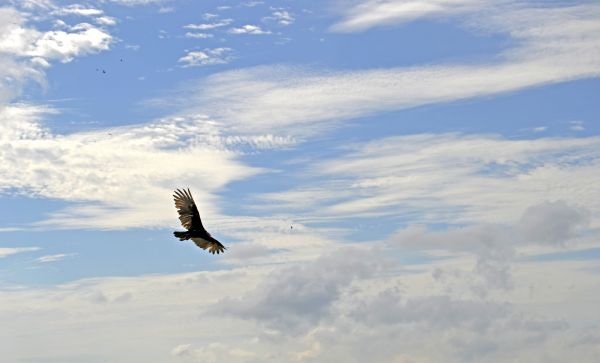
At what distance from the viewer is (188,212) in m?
107

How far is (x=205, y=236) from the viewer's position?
354 feet

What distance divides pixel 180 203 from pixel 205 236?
598cm

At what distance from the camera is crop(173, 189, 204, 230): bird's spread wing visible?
106625mm

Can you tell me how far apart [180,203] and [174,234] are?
5568 millimetres

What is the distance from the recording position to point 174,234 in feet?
340

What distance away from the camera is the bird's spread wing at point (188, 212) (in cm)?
10662

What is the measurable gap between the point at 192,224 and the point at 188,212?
1.83m

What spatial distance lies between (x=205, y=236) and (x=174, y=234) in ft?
18.2

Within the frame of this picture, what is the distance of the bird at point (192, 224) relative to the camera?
107 metres

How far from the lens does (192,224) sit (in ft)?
351

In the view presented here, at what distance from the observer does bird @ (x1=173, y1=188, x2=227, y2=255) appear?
10662 cm
